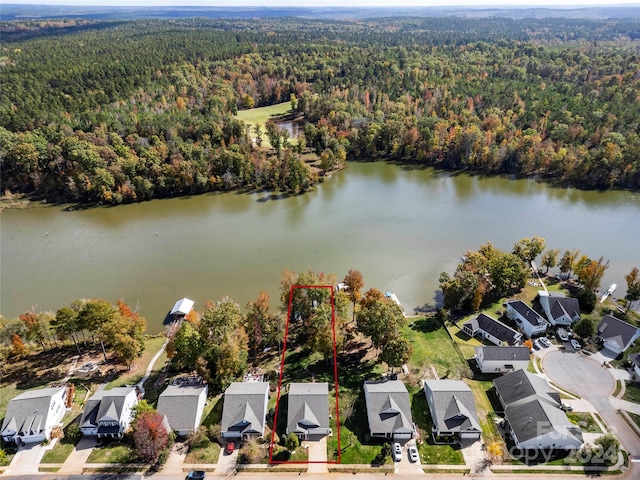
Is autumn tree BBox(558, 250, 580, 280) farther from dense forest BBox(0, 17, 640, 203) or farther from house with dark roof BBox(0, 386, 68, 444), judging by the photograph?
house with dark roof BBox(0, 386, 68, 444)

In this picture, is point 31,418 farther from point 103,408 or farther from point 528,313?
point 528,313

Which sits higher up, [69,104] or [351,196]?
[69,104]

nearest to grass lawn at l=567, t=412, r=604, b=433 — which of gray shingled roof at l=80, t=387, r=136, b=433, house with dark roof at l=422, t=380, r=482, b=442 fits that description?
house with dark roof at l=422, t=380, r=482, b=442

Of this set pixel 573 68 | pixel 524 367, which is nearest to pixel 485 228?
pixel 524 367

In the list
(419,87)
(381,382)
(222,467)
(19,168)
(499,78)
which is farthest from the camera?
(499,78)

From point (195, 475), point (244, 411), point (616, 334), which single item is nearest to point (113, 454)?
point (195, 475)

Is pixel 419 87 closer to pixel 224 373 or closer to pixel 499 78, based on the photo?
pixel 499 78

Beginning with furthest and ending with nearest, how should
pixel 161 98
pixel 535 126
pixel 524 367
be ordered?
pixel 161 98 < pixel 535 126 < pixel 524 367
